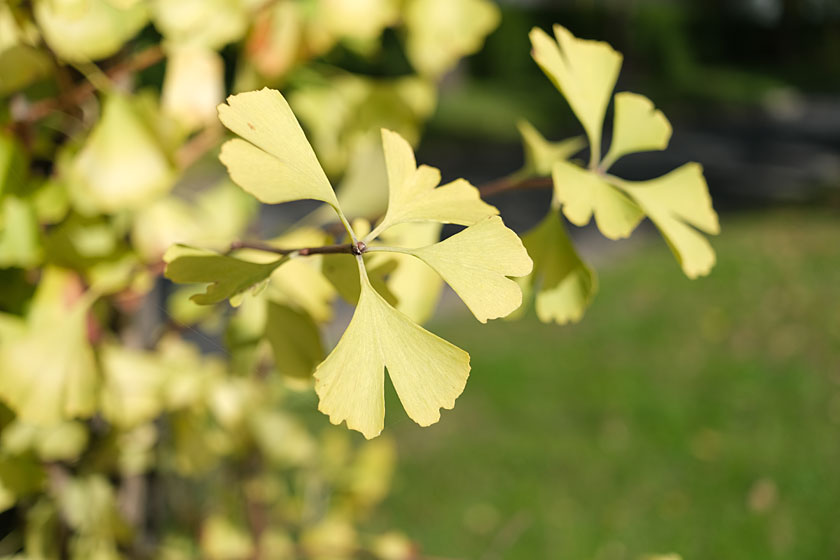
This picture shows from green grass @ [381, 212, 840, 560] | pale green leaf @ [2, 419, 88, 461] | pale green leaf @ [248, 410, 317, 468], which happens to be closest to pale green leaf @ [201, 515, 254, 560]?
pale green leaf @ [248, 410, 317, 468]

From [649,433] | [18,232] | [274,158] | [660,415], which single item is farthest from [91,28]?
[660,415]

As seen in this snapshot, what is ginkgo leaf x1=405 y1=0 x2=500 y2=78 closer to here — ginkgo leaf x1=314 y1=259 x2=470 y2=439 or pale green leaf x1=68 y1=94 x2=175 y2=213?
pale green leaf x1=68 y1=94 x2=175 y2=213

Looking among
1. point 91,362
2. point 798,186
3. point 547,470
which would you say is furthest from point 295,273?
point 798,186

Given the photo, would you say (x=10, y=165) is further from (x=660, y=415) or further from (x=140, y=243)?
(x=660, y=415)

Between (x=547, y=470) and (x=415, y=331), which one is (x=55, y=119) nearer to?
(x=415, y=331)

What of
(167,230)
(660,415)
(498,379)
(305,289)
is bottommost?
(498,379)
